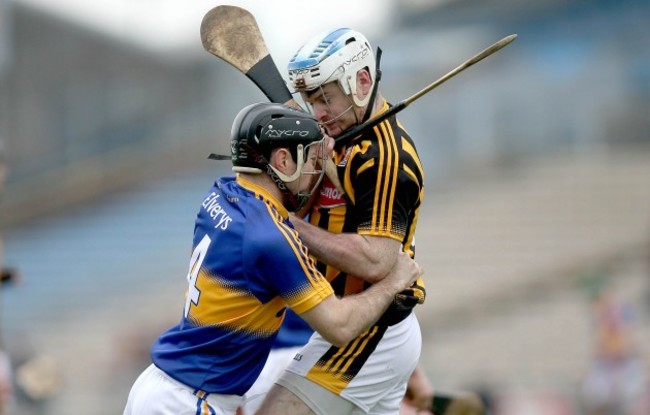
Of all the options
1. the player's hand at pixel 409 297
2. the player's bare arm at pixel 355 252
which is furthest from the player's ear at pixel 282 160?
the player's hand at pixel 409 297

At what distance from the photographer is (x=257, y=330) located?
202 inches

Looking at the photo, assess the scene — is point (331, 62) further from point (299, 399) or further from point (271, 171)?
point (299, 399)

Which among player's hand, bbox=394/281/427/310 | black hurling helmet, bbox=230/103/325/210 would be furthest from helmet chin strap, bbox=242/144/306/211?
player's hand, bbox=394/281/427/310

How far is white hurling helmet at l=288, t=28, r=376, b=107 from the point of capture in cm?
532

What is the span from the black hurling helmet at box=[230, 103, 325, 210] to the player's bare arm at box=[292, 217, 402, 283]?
31 cm

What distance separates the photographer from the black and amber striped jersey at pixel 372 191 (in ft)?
17.4

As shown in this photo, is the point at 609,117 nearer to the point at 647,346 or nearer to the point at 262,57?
the point at 647,346

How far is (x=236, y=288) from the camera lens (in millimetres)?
5023

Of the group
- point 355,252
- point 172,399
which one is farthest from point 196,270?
point 355,252

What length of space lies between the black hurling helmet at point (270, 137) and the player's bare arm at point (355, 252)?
12.1 inches

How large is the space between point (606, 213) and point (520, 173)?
1.54 meters

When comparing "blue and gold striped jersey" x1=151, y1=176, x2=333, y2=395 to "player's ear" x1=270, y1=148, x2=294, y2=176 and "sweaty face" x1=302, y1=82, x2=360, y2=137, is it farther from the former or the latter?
"sweaty face" x1=302, y1=82, x2=360, y2=137

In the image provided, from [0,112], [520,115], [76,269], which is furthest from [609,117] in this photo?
[0,112]

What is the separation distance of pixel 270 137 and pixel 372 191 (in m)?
0.54
